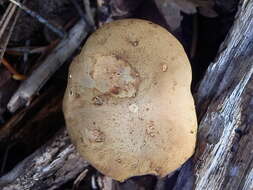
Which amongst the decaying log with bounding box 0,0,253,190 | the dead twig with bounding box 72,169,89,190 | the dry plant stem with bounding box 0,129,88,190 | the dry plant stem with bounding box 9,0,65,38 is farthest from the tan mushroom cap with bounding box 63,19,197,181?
the dry plant stem with bounding box 9,0,65,38

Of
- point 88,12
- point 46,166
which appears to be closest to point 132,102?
point 46,166

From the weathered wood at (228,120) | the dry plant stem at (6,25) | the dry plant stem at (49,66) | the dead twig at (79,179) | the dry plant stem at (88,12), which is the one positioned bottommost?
the dead twig at (79,179)

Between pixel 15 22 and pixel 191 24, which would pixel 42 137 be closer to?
pixel 15 22

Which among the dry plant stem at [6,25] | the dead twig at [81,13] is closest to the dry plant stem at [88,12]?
the dead twig at [81,13]

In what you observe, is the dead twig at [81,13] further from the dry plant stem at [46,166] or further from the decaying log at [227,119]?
the decaying log at [227,119]

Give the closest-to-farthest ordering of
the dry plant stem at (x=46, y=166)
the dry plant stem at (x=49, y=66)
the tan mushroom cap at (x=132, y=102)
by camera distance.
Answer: the tan mushroom cap at (x=132, y=102) < the dry plant stem at (x=46, y=166) < the dry plant stem at (x=49, y=66)

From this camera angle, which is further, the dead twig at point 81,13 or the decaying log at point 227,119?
the dead twig at point 81,13

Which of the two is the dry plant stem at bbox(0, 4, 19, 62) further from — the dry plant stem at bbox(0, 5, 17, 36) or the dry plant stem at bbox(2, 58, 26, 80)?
the dry plant stem at bbox(2, 58, 26, 80)

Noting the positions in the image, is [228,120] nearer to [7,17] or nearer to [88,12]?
[88,12]
